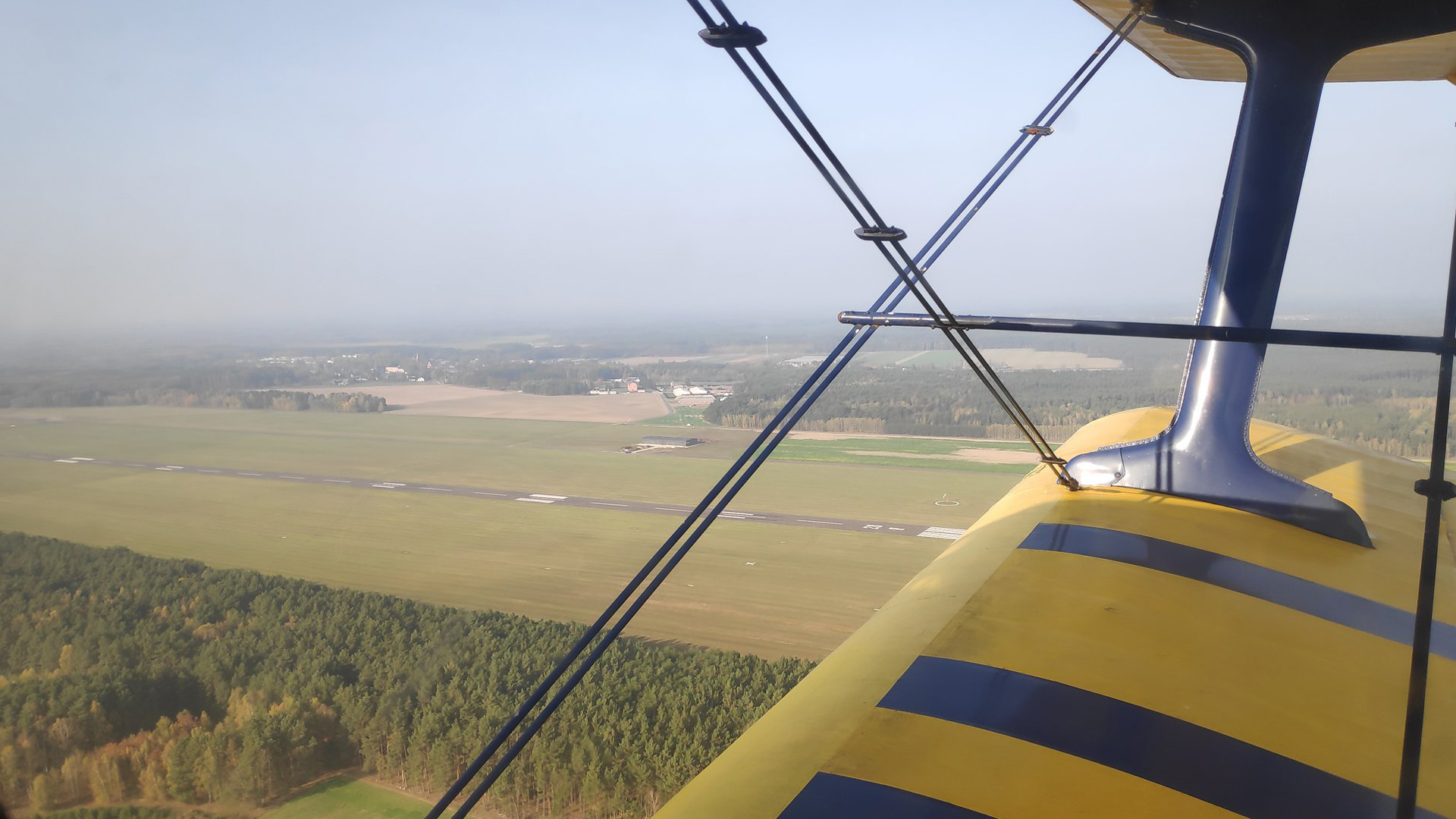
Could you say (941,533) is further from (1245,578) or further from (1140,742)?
(1140,742)

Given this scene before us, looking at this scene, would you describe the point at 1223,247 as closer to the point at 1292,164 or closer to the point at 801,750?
the point at 1292,164

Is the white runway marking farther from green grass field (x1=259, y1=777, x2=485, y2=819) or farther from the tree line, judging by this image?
green grass field (x1=259, y1=777, x2=485, y2=819)

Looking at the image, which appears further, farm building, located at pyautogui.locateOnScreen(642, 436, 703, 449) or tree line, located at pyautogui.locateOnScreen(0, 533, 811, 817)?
farm building, located at pyautogui.locateOnScreen(642, 436, 703, 449)

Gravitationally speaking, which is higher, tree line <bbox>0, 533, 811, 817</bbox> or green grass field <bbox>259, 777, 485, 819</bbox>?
tree line <bbox>0, 533, 811, 817</bbox>

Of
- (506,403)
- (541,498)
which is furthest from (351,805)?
(506,403)

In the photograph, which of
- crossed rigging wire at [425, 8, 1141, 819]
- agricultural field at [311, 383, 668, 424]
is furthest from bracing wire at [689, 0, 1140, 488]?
agricultural field at [311, 383, 668, 424]

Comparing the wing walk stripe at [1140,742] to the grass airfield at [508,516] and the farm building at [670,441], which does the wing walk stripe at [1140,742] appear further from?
the farm building at [670,441]

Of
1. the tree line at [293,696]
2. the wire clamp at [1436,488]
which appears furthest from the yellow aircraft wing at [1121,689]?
the tree line at [293,696]
